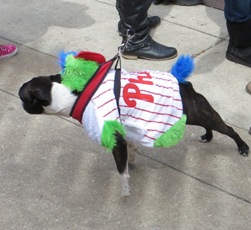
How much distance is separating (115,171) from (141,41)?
1904 mm

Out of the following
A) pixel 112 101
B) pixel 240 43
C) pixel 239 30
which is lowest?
pixel 240 43

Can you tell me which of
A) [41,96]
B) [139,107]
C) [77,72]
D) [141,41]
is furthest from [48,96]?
[141,41]

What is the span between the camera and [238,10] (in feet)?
16.0

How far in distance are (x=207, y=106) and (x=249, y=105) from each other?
109cm

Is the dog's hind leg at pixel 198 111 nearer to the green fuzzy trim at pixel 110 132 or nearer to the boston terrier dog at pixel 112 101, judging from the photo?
the boston terrier dog at pixel 112 101

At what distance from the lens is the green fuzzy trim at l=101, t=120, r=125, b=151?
305cm

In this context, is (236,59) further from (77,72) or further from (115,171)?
(77,72)

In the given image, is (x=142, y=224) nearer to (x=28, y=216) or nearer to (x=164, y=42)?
(x=28, y=216)

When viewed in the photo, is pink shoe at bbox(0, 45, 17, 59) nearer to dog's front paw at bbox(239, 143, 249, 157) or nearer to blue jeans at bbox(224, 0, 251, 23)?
blue jeans at bbox(224, 0, 251, 23)

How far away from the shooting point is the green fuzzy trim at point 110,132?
3049 mm

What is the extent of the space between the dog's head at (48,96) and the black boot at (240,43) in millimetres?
2407

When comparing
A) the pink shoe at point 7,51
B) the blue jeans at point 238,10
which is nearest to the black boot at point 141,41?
the blue jeans at point 238,10

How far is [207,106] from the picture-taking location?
3514 mm

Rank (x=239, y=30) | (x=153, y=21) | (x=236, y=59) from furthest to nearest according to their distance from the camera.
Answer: (x=153, y=21) → (x=236, y=59) → (x=239, y=30)
